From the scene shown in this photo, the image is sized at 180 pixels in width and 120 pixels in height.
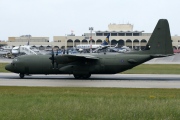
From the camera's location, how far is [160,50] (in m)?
37.4

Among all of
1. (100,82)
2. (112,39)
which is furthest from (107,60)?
(112,39)

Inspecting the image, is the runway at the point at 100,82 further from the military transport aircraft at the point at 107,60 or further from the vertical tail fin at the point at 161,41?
the vertical tail fin at the point at 161,41

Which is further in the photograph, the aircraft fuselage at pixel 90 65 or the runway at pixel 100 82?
the aircraft fuselage at pixel 90 65

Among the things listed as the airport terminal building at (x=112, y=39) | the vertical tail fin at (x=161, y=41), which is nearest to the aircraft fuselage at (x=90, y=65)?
the vertical tail fin at (x=161, y=41)

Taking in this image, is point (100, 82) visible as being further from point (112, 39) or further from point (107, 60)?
point (112, 39)

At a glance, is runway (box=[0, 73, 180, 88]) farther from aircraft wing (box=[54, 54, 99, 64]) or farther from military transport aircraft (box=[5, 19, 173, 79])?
aircraft wing (box=[54, 54, 99, 64])

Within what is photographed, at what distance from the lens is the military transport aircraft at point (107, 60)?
3738cm

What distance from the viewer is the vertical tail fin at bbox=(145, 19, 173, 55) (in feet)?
123

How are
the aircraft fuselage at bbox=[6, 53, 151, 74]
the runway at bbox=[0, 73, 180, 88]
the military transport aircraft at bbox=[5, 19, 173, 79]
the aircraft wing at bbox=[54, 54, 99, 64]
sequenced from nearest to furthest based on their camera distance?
the runway at bbox=[0, 73, 180, 88] → the aircraft wing at bbox=[54, 54, 99, 64] → the military transport aircraft at bbox=[5, 19, 173, 79] → the aircraft fuselage at bbox=[6, 53, 151, 74]

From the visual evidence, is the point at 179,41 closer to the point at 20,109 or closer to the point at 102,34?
the point at 102,34

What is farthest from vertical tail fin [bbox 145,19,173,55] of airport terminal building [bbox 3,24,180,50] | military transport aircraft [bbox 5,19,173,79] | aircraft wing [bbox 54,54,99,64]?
airport terminal building [bbox 3,24,180,50]

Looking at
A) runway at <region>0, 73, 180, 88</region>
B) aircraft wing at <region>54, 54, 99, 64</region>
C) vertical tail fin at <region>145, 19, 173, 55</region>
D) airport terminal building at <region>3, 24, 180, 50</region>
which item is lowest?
runway at <region>0, 73, 180, 88</region>

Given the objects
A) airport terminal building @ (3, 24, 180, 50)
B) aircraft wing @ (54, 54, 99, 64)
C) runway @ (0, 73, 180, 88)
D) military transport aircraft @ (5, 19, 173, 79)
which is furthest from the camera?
airport terminal building @ (3, 24, 180, 50)

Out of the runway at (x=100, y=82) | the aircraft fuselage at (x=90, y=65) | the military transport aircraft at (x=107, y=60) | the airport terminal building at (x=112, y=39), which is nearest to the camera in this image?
the runway at (x=100, y=82)
